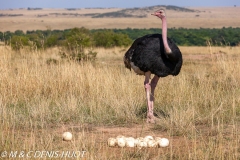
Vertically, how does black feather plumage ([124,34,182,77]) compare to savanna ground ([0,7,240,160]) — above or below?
above

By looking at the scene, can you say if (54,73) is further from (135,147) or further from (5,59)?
(135,147)

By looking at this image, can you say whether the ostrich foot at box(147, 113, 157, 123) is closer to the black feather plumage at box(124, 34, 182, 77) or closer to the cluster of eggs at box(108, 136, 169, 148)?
the black feather plumage at box(124, 34, 182, 77)

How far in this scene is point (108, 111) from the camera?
8312 millimetres

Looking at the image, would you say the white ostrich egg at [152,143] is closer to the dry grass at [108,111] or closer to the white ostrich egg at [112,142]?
the dry grass at [108,111]

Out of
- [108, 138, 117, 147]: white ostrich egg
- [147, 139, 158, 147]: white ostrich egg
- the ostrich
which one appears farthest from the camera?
the ostrich

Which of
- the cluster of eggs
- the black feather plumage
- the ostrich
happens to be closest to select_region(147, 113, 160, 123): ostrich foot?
the ostrich

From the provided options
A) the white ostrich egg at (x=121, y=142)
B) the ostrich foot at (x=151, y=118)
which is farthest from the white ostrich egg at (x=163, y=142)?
the ostrich foot at (x=151, y=118)

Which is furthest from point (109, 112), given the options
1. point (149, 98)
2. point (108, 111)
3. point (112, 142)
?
point (112, 142)

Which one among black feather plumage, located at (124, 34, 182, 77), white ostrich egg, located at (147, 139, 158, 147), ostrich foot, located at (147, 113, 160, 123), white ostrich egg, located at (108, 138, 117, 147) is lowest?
ostrich foot, located at (147, 113, 160, 123)

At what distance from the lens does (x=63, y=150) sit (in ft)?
19.3

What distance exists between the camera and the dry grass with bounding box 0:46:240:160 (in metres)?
5.95

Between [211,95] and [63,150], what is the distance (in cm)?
389

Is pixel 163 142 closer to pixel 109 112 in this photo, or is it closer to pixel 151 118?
Answer: pixel 151 118

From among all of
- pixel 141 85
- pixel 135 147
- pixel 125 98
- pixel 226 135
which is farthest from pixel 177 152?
pixel 141 85
